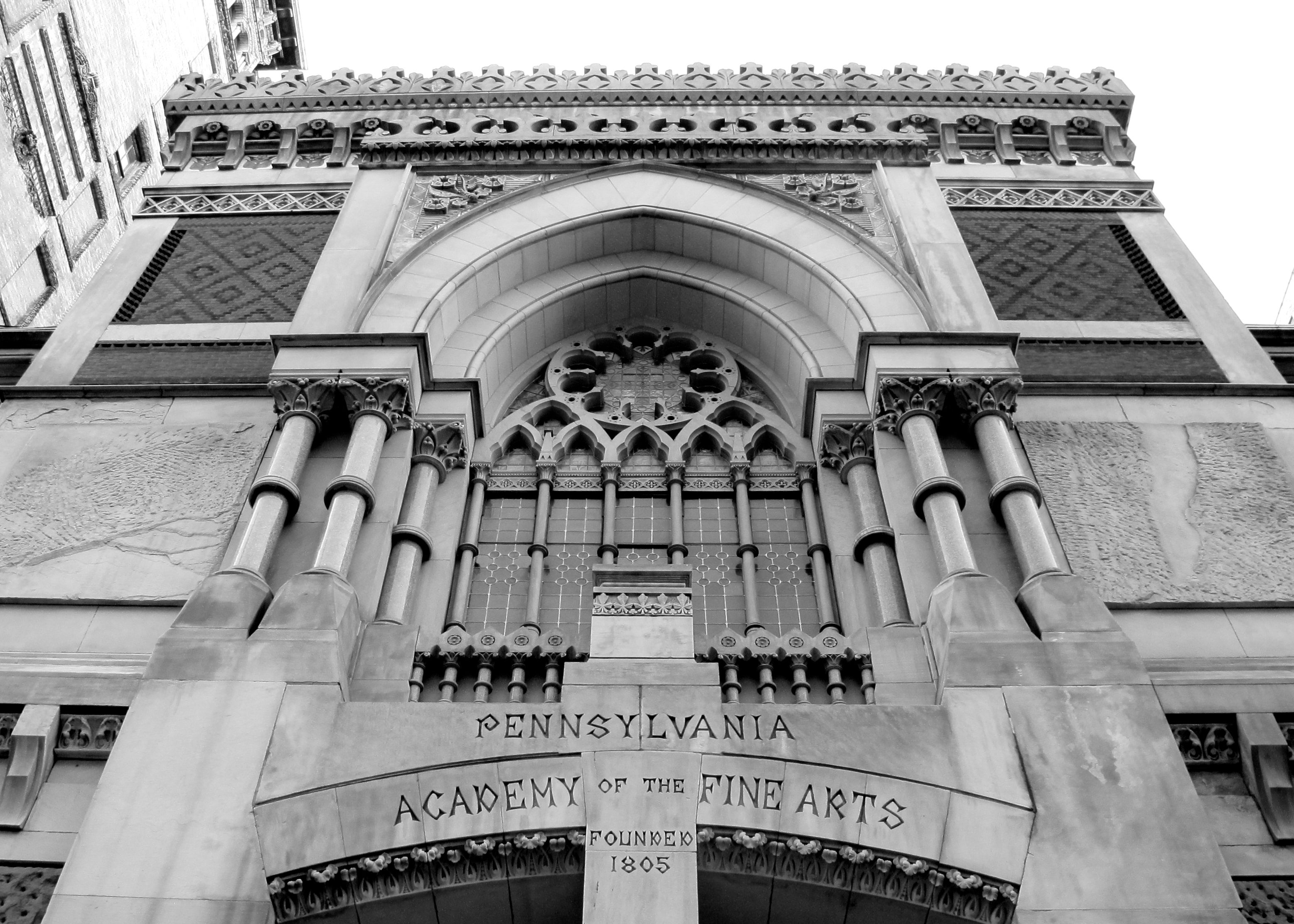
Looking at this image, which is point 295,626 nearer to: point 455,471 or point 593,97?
point 455,471

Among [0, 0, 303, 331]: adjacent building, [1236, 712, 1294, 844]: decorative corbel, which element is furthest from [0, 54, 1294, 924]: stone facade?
[0, 0, 303, 331]: adjacent building

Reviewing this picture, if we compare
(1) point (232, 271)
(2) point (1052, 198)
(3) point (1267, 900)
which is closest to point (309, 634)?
(3) point (1267, 900)

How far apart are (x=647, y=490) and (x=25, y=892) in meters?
6.39

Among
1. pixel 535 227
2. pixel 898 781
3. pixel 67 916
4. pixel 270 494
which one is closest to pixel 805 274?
pixel 535 227

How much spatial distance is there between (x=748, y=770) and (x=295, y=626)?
3.36m

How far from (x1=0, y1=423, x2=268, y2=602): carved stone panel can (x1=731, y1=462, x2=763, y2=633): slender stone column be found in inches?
172

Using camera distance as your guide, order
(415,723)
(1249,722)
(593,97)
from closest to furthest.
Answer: (415,723), (1249,722), (593,97)

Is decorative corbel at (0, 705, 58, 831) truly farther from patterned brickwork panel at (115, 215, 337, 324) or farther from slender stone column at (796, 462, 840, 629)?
patterned brickwork panel at (115, 215, 337, 324)

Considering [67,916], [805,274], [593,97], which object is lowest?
[67,916]

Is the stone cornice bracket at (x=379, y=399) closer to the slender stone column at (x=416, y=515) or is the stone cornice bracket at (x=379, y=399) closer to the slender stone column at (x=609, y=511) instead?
the slender stone column at (x=416, y=515)

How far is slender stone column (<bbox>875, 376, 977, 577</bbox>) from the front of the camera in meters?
10.6

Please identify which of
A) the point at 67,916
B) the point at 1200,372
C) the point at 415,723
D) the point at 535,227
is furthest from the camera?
the point at 535,227

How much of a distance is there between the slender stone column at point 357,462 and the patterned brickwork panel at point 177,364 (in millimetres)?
1898

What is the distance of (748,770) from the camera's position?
8.59 m
